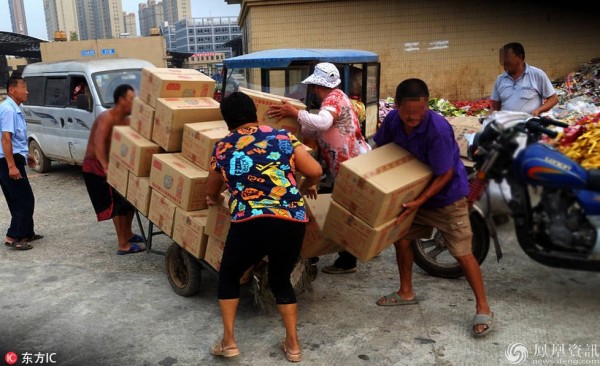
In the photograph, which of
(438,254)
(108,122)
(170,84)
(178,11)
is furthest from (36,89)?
(178,11)

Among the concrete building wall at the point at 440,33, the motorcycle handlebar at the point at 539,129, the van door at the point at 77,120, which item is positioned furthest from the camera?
the concrete building wall at the point at 440,33

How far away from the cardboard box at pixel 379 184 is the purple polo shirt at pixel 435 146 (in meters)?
0.09

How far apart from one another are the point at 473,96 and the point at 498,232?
9.84 meters

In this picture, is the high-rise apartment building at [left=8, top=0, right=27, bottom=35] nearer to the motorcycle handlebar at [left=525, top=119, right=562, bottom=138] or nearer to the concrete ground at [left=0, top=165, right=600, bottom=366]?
the concrete ground at [left=0, top=165, right=600, bottom=366]

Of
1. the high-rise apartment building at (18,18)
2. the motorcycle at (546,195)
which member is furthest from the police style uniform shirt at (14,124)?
the high-rise apartment building at (18,18)

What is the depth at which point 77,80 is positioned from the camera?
7.68 metres

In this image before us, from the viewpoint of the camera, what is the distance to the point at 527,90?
4816 millimetres

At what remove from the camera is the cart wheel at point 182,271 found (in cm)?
390

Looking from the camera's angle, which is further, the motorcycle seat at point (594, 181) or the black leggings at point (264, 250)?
the black leggings at point (264, 250)

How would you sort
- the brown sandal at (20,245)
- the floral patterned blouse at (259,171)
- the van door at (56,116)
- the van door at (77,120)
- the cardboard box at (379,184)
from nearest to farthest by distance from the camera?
the floral patterned blouse at (259,171)
the cardboard box at (379,184)
the brown sandal at (20,245)
the van door at (77,120)
the van door at (56,116)

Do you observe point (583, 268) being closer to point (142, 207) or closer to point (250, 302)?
point (250, 302)

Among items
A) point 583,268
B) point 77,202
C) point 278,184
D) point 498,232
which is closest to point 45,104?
point 77,202

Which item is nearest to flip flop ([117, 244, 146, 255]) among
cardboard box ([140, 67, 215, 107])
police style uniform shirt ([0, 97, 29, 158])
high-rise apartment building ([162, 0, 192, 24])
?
police style uniform shirt ([0, 97, 29, 158])

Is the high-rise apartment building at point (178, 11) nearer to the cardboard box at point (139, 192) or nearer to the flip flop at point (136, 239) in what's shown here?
the flip flop at point (136, 239)
